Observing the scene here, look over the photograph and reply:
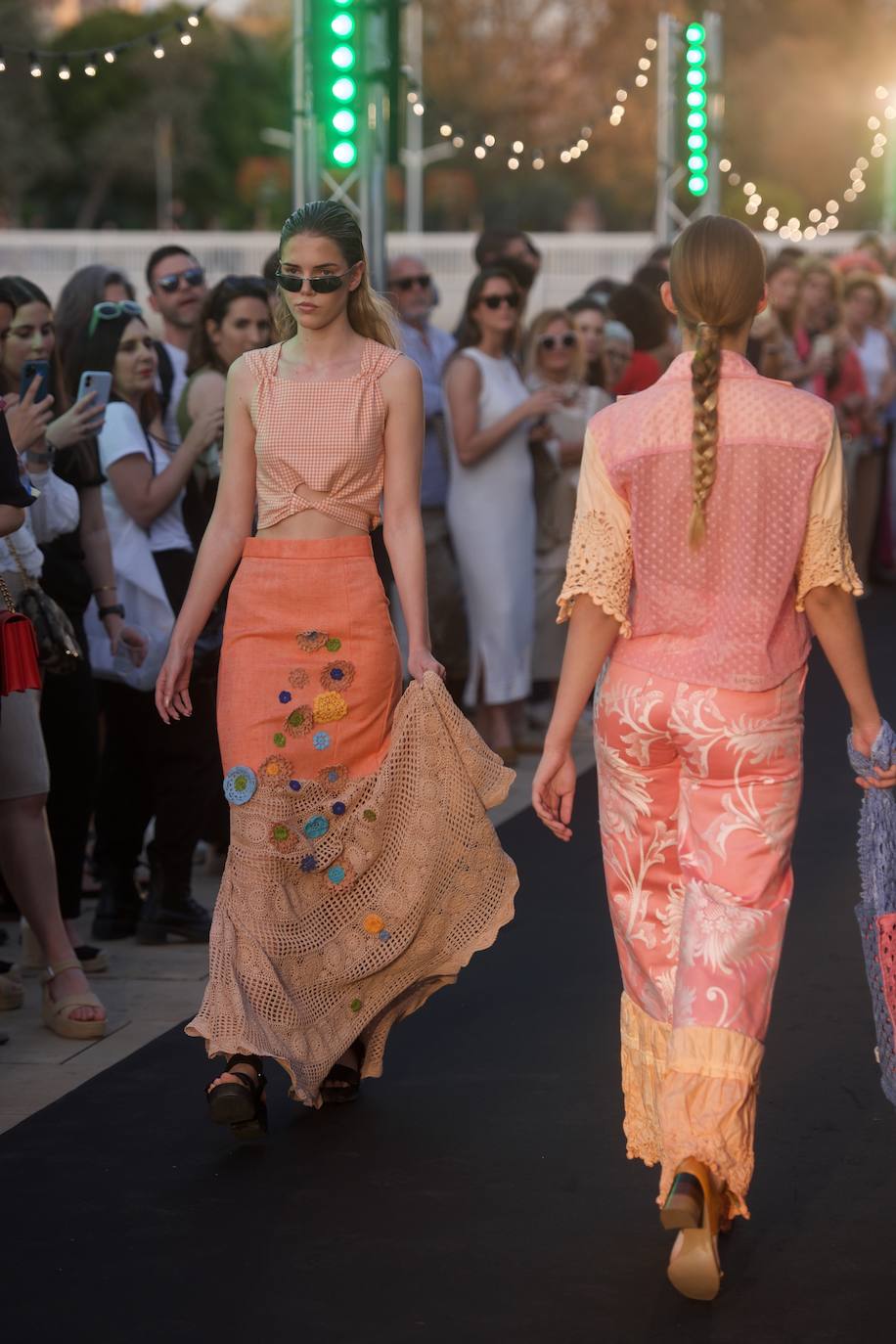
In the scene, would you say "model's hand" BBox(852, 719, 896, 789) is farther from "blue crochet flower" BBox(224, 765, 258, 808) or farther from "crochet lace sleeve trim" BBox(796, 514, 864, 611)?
"blue crochet flower" BBox(224, 765, 258, 808)

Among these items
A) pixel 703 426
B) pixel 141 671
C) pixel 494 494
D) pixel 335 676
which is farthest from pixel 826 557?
pixel 494 494

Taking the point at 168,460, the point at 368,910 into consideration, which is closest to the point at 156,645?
the point at 168,460

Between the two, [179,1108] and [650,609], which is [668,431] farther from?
[179,1108]

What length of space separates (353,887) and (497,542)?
188 inches

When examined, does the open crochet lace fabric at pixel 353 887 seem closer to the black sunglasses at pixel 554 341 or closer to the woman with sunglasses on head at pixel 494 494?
the woman with sunglasses on head at pixel 494 494

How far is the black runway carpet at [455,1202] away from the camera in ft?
13.1

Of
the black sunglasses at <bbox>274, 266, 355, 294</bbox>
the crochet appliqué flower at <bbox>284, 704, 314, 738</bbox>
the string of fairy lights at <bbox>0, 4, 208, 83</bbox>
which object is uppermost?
the string of fairy lights at <bbox>0, 4, 208, 83</bbox>

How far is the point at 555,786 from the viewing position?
4.24 m

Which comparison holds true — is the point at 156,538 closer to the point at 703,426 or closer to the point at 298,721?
the point at 298,721

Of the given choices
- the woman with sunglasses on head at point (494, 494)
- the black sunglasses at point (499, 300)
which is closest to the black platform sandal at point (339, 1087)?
the woman with sunglasses on head at point (494, 494)

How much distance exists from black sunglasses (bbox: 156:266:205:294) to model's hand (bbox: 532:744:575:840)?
415 cm

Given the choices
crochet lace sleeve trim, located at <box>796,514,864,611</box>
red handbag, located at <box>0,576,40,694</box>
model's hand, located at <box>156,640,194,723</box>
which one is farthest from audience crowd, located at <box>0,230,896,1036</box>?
crochet lace sleeve trim, located at <box>796,514,864,611</box>

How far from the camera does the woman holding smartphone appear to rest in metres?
6.34

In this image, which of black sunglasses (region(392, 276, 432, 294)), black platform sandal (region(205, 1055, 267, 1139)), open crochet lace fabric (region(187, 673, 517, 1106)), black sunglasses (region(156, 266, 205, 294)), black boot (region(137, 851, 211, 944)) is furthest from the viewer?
black sunglasses (region(392, 276, 432, 294))
